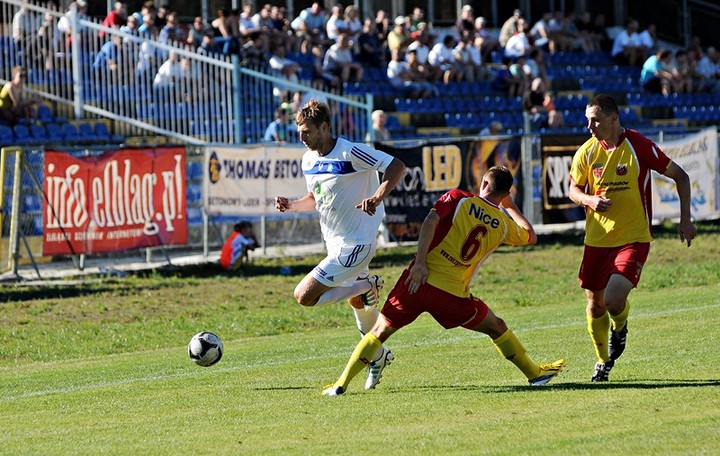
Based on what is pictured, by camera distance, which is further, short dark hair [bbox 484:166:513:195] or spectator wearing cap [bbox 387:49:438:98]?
spectator wearing cap [bbox 387:49:438:98]

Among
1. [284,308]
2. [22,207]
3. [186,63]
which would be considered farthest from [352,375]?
[186,63]

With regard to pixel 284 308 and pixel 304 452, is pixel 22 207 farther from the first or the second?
pixel 304 452

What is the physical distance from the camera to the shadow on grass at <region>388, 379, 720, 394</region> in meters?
8.74

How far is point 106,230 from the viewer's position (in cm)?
1905

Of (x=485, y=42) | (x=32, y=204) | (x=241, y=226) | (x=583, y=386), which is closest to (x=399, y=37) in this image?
(x=485, y=42)

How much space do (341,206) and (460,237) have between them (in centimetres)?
143

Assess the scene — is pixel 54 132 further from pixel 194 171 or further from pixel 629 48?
pixel 629 48

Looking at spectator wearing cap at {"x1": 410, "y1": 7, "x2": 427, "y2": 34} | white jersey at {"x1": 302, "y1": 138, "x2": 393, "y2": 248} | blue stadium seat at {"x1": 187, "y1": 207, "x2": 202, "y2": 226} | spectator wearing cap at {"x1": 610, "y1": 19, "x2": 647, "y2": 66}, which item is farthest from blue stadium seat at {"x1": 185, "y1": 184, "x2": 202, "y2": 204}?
spectator wearing cap at {"x1": 610, "y1": 19, "x2": 647, "y2": 66}

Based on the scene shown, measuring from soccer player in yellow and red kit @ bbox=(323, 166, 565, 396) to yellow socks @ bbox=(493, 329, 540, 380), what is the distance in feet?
0.04

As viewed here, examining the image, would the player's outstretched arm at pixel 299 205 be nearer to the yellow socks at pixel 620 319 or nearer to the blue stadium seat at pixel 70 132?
the yellow socks at pixel 620 319

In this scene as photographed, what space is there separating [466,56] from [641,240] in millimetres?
22321

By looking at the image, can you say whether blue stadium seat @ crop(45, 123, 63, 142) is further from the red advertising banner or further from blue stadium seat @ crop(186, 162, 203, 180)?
the red advertising banner

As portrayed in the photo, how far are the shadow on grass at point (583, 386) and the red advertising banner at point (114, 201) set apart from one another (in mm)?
10436

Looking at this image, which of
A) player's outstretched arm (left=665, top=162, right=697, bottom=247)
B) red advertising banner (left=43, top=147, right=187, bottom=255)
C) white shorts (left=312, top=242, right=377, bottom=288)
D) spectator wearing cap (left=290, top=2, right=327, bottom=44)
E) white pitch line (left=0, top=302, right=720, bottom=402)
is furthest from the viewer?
spectator wearing cap (left=290, top=2, right=327, bottom=44)
